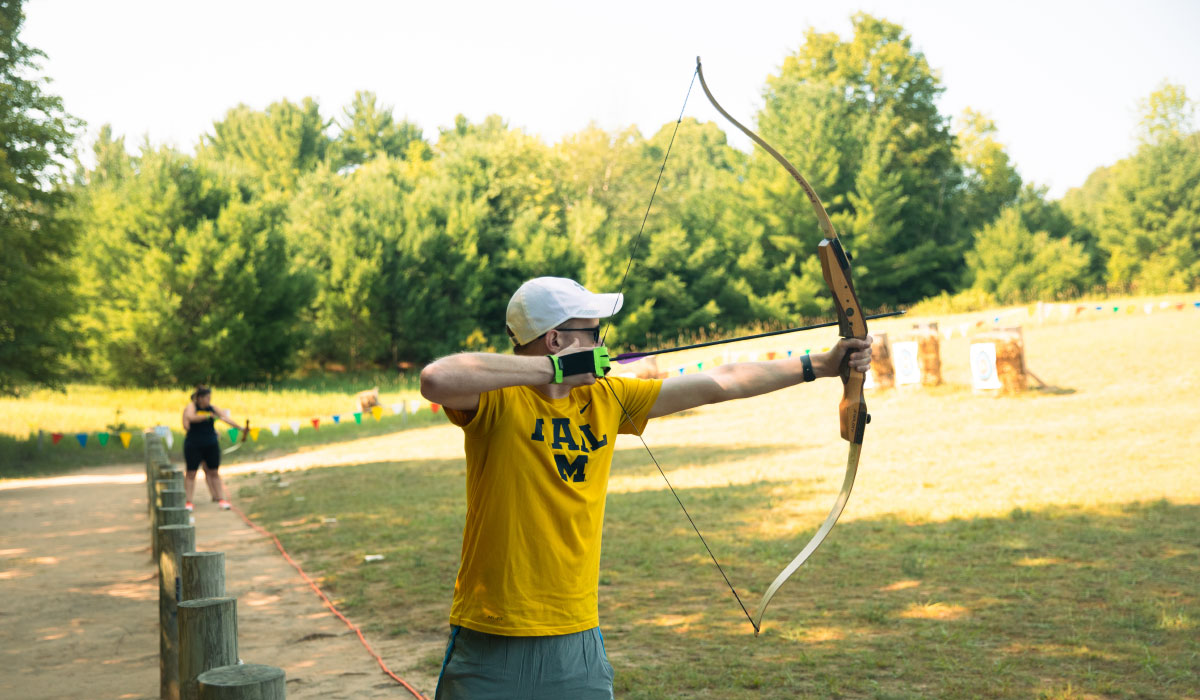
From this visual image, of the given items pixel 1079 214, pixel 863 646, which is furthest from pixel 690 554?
pixel 1079 214

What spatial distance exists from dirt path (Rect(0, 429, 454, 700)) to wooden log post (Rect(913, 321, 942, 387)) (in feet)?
34.7

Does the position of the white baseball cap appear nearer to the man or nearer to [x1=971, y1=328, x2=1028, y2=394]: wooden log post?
the man

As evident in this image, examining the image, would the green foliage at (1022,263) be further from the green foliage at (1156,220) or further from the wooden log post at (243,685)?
the wooden log post at (243,685)

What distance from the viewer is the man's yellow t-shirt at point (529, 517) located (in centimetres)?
203

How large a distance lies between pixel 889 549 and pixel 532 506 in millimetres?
4993

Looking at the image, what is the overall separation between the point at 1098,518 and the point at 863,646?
347 centimetres

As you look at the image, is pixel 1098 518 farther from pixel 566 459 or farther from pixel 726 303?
pixel 726 303

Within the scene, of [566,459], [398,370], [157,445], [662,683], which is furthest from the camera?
[398,370]

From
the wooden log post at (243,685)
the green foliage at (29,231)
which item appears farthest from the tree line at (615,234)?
the wooden log post at (243,685)

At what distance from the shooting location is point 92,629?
220 inches

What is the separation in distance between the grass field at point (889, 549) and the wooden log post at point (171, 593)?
4.69ft

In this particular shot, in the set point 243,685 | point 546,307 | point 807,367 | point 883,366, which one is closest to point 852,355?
point 807,367

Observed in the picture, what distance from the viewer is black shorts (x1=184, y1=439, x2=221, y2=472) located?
9.89 meters

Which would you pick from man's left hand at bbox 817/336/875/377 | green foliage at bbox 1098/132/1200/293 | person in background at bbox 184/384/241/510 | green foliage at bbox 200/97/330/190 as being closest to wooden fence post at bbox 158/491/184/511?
man's left hand at bbox 817/336/875/377
